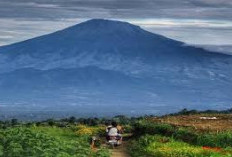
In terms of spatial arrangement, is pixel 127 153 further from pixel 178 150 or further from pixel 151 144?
pixel 178 150

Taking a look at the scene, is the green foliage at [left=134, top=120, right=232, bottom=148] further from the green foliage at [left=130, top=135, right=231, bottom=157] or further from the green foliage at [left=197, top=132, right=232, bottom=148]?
the green foliage at [left=130, top=135, right=231, bottom=157]

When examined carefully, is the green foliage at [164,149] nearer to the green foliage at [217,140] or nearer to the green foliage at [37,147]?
the green foliage at [217,140]

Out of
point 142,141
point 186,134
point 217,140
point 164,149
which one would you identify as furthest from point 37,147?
point 186,134

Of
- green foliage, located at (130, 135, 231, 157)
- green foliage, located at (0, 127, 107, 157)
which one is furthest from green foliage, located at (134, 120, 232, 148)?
green foliage, located at (0, 127, 107, 157)

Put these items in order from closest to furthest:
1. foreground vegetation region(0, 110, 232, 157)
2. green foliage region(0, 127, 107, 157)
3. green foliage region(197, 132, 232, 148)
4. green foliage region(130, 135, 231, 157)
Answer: green foliage region(0, 127, 107, 157) < foreground vegetation region(0, 110, 232, 157) < green foliage region(130, 135, 231, 157) < green foliage region(197, 132, 232, 148)

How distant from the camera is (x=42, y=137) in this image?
32375 millimetres

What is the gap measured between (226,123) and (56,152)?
2491cm

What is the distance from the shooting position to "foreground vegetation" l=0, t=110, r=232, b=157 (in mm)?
28891

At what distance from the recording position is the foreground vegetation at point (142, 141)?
1137 inches

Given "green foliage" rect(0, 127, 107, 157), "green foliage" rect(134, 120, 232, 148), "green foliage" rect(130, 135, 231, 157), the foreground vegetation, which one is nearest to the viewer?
"green foliage" rect(0, 127, 107, 157)

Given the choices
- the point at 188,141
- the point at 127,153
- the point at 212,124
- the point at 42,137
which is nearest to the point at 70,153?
the point at 42,137

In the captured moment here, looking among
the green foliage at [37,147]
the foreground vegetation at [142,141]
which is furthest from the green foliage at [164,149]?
the green foliage at [37,147]

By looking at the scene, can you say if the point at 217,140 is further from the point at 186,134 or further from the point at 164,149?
the point at 164,149

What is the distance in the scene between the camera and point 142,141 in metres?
44.3
